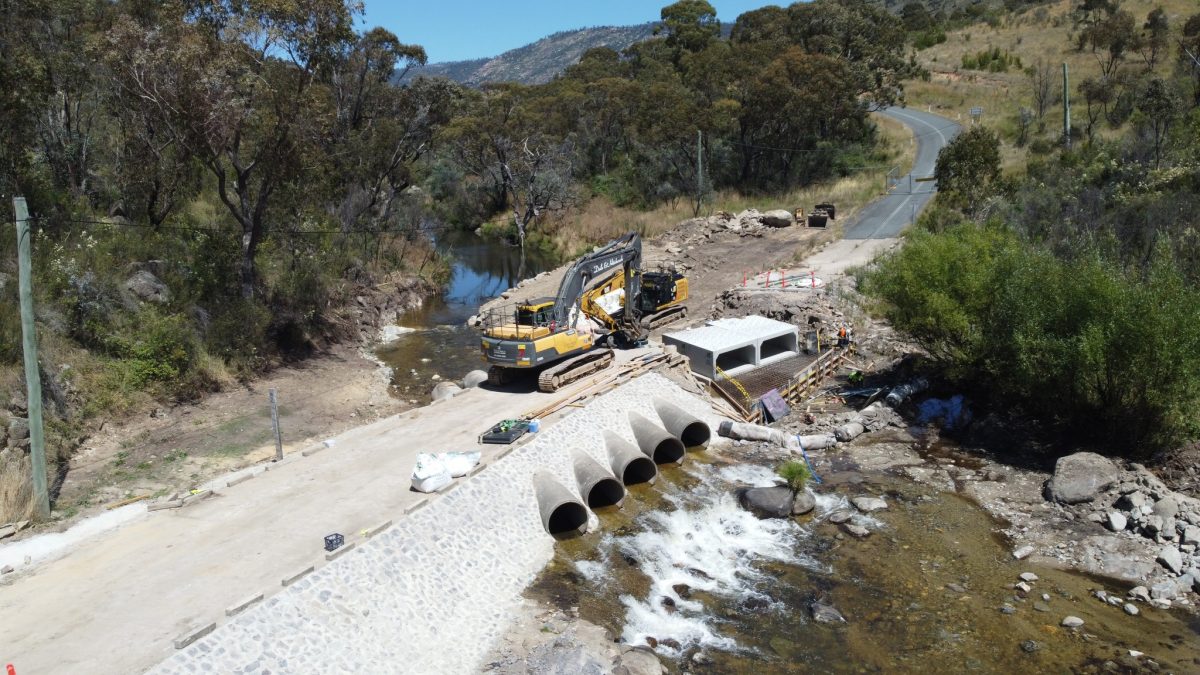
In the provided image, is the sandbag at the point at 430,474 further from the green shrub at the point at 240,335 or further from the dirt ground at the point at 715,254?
the dirt ground at the point at 715,254

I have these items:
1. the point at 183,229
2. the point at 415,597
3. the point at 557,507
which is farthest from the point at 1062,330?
the point at 183,229

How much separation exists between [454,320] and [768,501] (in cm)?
2231

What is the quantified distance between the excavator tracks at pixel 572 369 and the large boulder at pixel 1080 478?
11124 millimetres

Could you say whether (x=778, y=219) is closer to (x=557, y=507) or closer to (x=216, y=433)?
(x=216, y=433)

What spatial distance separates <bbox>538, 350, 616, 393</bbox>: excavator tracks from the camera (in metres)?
21.0

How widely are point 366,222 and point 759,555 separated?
30.3 meters

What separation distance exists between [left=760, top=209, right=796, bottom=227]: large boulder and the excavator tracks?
78.8 feet

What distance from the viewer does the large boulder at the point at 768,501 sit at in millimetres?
17062

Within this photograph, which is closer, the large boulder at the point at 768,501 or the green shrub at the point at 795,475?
the large boulder at the point at 768,501

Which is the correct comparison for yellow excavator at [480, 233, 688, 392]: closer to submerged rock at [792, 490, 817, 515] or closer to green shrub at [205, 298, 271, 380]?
submerged rock at [792, 490, 817, 515]

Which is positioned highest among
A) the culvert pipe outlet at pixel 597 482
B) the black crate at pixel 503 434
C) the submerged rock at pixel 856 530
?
the black crate at pixel 503 434

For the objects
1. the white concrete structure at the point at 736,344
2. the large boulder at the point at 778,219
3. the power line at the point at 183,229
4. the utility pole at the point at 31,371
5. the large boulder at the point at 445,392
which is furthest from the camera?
the large boulder at the point at 778,219

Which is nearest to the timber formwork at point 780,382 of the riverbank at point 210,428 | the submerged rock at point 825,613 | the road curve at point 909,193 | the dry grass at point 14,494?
the submerged rock at point 825,613

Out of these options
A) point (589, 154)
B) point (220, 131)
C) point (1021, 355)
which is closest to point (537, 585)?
point (1021, 355)
